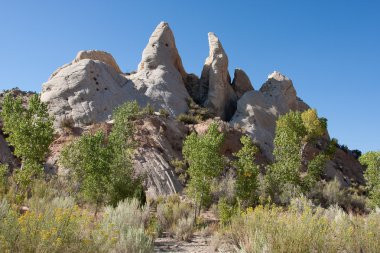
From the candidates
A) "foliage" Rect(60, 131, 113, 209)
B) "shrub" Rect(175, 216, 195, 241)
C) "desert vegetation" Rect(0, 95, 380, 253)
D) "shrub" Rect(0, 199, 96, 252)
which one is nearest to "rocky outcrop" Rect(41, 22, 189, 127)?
"desert vegetation" Rect(0, 95, 380, 253)

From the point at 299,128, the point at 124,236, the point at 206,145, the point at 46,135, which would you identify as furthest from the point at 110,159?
the point at 299,128

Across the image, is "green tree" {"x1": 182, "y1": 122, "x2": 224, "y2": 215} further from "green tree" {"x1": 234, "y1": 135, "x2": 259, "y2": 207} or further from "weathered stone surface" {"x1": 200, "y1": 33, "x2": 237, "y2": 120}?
"weathered stone surface" {"x1": 200, "y1": 33, "x2": 237, "y2": 120}

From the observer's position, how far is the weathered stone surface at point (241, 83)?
46.2m

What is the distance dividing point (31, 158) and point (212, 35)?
111 ft

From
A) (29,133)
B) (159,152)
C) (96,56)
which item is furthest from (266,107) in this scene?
(29,133)

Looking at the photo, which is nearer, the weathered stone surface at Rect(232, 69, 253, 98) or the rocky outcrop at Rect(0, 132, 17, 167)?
the rocky outcrop at Rect(0, 132, 17, 167)

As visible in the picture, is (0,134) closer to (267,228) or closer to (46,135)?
(46,135)

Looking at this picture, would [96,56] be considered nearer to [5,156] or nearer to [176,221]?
[5,156]

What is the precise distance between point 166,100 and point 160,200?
17146mm

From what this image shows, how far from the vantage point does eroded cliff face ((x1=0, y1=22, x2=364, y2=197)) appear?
2817 centimetres

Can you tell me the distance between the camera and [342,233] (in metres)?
8.04

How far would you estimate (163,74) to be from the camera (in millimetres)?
39344

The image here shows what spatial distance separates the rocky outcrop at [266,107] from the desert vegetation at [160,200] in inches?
167

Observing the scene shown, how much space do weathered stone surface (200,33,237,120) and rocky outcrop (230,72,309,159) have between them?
186cm
